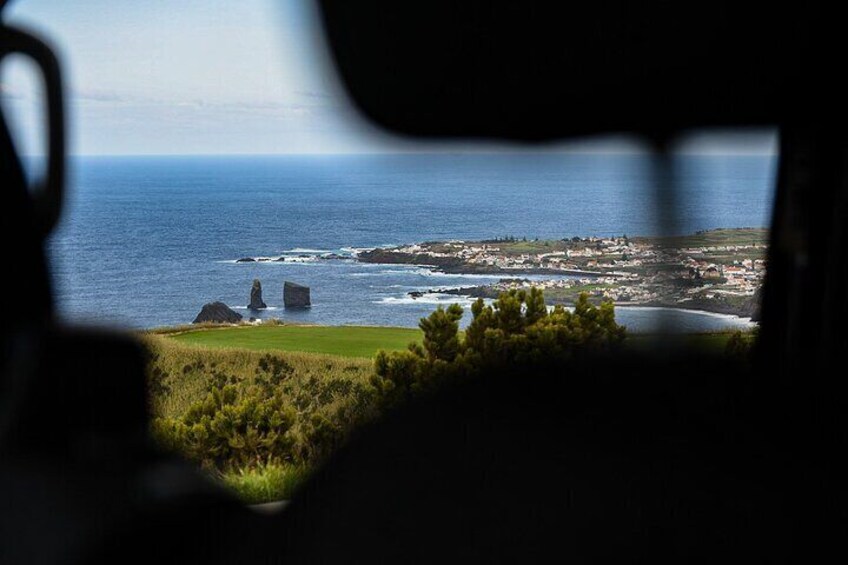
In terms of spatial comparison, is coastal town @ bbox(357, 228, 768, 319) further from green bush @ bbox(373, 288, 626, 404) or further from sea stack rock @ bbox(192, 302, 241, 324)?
sea stack rock @ bbox(192, 302, 241, 324)

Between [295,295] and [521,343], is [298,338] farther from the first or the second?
[521,343]

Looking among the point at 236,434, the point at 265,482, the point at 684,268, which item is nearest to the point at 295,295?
the point at 236,434

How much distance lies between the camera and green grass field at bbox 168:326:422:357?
4062 mm

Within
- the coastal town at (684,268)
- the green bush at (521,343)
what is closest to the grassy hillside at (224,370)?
the green bush at (521,343)

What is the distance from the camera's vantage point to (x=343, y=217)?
1090 millimetres

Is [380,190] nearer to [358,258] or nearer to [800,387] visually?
[800,387]

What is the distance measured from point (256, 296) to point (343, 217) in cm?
216

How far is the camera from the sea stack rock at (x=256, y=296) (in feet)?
9.84

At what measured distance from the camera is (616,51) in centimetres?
57

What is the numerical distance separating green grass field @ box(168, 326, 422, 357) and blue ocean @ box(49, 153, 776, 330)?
1328 millimetres

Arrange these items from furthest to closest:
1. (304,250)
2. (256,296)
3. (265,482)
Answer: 1. (256,296)
2. (304,250)
3. (265,482)

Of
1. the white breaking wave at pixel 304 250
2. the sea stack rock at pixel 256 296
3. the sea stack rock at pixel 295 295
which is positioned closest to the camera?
the white breaking wave at pixel 304 250

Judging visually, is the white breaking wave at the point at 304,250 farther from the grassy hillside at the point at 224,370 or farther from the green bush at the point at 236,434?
the grassy hillside at the point at 224,370

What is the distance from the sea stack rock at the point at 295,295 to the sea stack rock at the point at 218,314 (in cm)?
87
